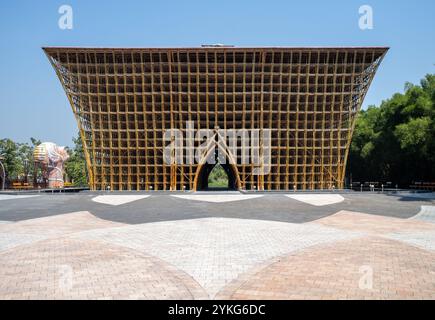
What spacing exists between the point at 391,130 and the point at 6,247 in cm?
5129

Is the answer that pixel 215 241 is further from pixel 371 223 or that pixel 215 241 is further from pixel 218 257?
pixel 371 223

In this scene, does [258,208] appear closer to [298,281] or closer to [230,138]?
[298,281]

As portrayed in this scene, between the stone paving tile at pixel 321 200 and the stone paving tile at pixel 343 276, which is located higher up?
the stone paving tile at pixel 343 276

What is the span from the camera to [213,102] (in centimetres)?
4488

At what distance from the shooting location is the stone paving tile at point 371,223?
45.1 ft

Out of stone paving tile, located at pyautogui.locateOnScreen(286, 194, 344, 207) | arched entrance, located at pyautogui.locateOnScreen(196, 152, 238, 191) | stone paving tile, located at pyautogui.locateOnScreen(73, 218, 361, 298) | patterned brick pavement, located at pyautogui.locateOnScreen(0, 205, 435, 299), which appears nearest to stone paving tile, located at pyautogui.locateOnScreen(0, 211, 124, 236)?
patterned brick pavement, located at pyautogui.locateOnScreen(0, 205, 435, 299)

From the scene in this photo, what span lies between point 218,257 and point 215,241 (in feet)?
7.30

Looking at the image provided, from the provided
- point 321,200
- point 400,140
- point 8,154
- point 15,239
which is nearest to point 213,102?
point 321,200

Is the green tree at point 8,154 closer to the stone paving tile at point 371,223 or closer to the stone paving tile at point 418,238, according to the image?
the stone paving tile at point 371,223

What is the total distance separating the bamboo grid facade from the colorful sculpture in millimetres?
12271

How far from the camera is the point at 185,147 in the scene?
44.2 meters

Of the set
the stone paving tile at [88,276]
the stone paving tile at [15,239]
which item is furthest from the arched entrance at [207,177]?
the stone paving tile at [88,276]

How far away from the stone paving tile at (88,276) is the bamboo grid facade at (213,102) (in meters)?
34.4

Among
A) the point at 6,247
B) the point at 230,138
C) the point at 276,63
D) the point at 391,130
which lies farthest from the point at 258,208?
the point at 391,130
